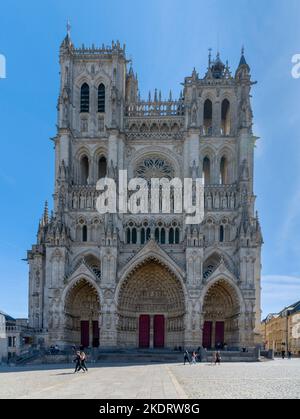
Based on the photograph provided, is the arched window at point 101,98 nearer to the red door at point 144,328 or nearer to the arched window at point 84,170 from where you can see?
the arched window at point 84,170

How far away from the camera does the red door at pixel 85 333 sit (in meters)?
55.9

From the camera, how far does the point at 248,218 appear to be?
53.3 metres

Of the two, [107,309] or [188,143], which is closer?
[107,309]

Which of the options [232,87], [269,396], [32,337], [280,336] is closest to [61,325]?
[32,337]

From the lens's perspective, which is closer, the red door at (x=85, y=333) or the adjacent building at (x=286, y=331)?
the red door at (x=85, y=333)

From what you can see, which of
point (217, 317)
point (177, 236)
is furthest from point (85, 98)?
point (217, 317)

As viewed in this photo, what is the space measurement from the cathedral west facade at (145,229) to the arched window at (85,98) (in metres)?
0.12

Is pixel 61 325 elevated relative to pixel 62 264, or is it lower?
lower

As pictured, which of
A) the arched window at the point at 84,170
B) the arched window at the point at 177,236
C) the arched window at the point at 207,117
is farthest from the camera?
the arched window at the point at 207,117

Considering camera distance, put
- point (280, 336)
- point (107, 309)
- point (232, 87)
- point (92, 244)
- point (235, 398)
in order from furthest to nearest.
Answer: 1. point (280, 336)
2. point (232, 87)
3. point (92, 244)
4. point (107, 309)
5. point (235, 398)

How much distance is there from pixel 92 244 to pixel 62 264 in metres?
3.95

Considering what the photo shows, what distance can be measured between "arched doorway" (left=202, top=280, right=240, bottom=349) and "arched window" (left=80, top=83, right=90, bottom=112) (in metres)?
23.8

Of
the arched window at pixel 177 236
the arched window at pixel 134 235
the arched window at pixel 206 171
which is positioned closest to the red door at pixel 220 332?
the arched window at pixel 177 236

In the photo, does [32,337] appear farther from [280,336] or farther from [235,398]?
[280,336]
